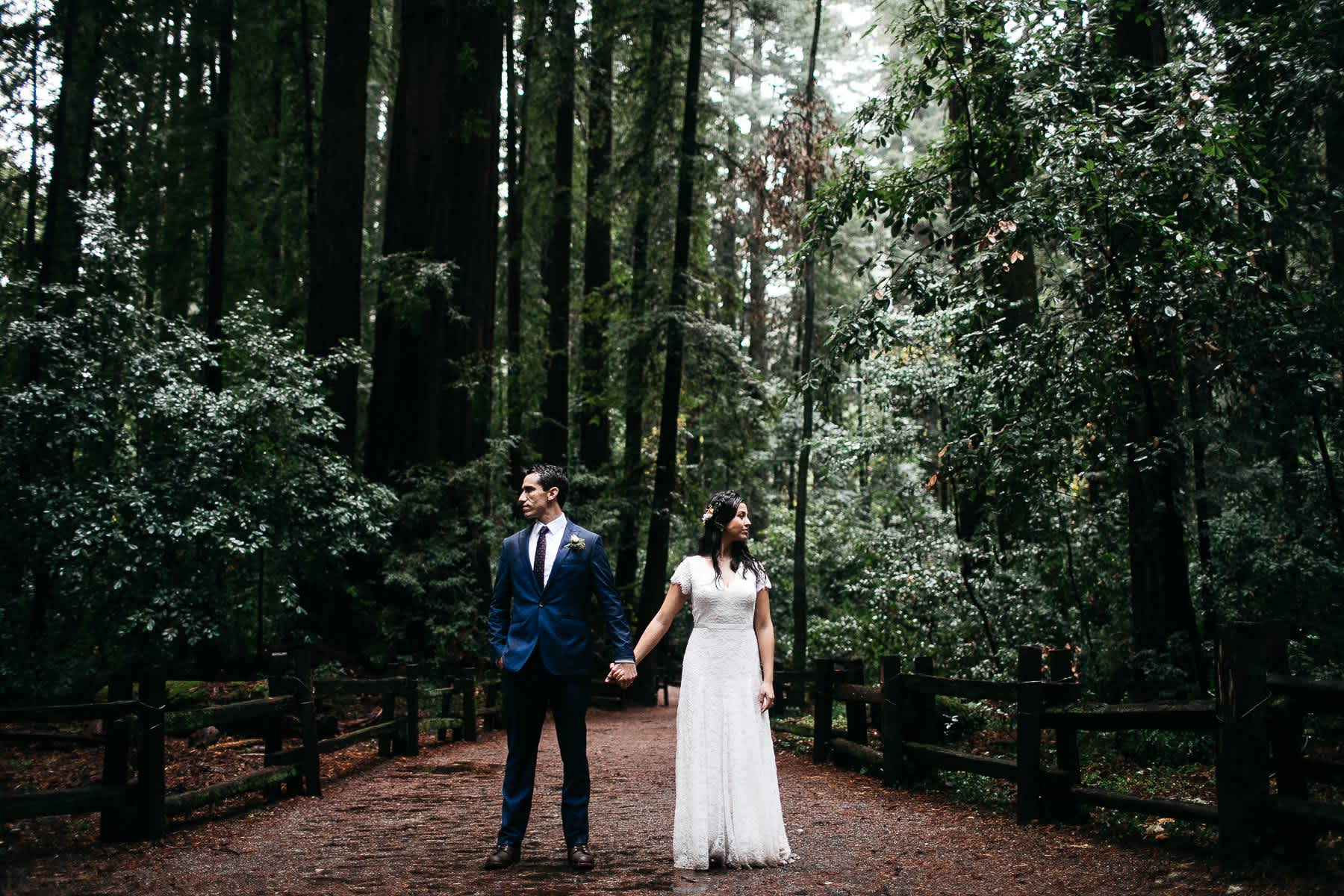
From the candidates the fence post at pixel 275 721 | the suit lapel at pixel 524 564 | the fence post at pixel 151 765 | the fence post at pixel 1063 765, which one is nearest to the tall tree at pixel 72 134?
the fence post at pixel 275 721

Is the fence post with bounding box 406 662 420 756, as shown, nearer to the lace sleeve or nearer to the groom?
the groom

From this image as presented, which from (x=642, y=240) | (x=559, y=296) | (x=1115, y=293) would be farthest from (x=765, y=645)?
(x=559, y=296)

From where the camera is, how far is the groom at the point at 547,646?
579 centimetres

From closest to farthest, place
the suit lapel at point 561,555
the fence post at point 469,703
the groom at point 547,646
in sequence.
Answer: the groom at point 547,646 → the suit lapel at point 561,555 → the fence post at point 469,703

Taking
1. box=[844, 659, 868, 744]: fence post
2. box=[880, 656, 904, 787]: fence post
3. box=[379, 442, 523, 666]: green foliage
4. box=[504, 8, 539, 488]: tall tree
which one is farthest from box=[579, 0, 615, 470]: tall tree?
box=[880, 656, 904, 787]: fence post

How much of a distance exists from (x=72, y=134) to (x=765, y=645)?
18.6 metres

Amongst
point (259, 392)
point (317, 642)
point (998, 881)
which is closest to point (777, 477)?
point (317, 642)

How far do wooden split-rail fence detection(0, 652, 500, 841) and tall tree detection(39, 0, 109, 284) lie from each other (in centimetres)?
819

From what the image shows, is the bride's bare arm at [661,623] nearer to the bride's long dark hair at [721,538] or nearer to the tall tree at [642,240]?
the bride's long dark hair at [721,538]

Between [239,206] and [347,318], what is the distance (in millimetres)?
5302

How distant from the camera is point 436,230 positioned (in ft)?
56.8

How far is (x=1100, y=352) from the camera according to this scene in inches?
372

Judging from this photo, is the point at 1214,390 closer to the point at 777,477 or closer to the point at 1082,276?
the point at 1082,276

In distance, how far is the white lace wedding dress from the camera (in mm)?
5945
